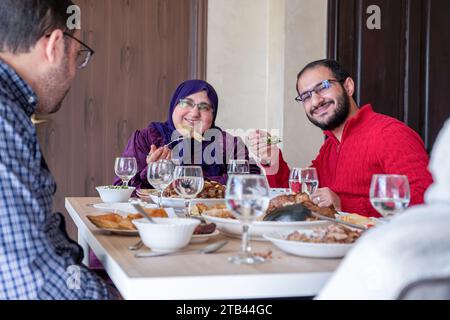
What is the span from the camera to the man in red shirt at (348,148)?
2088 millimetres

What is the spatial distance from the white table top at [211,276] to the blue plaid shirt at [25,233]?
80mm

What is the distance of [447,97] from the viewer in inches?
145

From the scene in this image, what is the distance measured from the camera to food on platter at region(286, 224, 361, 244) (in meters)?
1.15

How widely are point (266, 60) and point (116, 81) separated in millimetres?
1024

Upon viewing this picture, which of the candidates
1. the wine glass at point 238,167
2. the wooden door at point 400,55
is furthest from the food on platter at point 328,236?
the wooden door at point 400,55

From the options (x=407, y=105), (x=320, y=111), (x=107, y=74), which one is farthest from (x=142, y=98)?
(x=407, y=105)

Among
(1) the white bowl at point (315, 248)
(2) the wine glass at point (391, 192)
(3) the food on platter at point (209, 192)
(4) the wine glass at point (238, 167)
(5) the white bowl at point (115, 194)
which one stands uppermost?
(2) the wine glass at point (391, 192)

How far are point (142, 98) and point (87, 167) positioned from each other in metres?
0.59

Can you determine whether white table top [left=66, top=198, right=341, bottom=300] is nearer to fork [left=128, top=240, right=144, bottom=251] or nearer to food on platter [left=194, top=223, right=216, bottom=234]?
fork [left=128, top=240, right=144, bottom=251]

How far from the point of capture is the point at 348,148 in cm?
244

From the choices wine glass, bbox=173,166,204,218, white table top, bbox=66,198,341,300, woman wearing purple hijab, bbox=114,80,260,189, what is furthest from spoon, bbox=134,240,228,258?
woman wearing purple hijab, bbox=114,80,260,189

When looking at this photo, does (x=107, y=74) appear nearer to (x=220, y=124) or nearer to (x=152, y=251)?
(x=220, y=124)

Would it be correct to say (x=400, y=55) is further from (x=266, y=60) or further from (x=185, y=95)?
(x=185, y=95)

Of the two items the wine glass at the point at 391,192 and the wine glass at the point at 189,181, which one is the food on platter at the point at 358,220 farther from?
the wine glass at the point at 189,181
